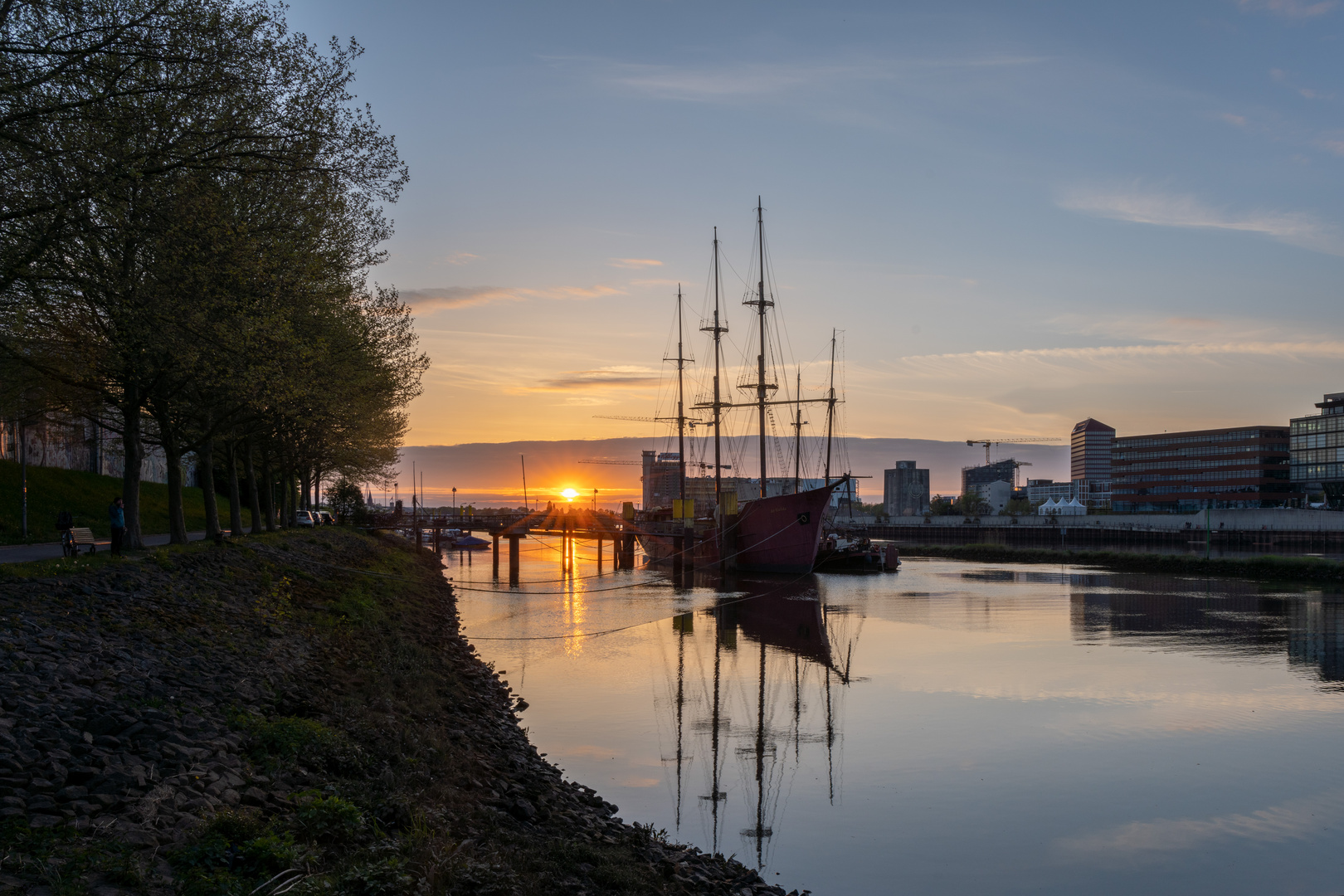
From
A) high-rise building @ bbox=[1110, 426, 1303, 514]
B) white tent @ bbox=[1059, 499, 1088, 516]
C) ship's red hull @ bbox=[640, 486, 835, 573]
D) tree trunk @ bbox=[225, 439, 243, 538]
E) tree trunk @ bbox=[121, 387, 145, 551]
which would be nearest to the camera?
tree trunk @ bbox=[121, 387, 145, 551]

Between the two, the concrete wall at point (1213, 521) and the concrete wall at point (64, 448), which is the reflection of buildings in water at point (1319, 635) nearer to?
the concrete wall at point (64, 448)

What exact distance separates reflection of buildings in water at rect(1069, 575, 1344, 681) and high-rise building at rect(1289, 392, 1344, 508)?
108735 mm

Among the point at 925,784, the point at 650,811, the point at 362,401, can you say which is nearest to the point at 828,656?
the point at 925,784

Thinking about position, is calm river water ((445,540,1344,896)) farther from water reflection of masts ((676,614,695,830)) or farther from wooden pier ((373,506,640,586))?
wooden pier ((373,506,640,586))

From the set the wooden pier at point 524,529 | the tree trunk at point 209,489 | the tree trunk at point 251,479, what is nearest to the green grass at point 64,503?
the tree trunk at point 251,479

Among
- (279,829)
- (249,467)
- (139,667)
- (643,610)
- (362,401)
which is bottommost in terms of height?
(643,610)

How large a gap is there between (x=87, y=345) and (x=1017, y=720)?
24.5 metres

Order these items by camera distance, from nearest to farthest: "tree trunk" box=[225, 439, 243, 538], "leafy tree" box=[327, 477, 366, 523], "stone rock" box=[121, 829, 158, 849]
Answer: "stone rock" box=[121, 829, 158, 849] < "tree trunk" box=[225, 439, 243, 538] < "leafy tree" box=[327, 477, 366, 523]

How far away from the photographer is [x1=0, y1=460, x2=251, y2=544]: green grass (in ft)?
116

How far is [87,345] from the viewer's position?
2252 cm

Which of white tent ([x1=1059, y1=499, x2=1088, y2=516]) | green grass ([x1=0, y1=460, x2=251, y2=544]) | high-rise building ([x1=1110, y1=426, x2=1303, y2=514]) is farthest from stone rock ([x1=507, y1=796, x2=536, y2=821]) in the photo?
high-rise building ([x1=1110, y1=426, x2=1303, y2=514])

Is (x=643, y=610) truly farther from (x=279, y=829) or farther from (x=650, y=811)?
(x=279, y=829)

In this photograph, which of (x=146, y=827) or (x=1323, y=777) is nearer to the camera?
(x=146, y=827)

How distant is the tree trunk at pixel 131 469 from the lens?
78.6 feet
